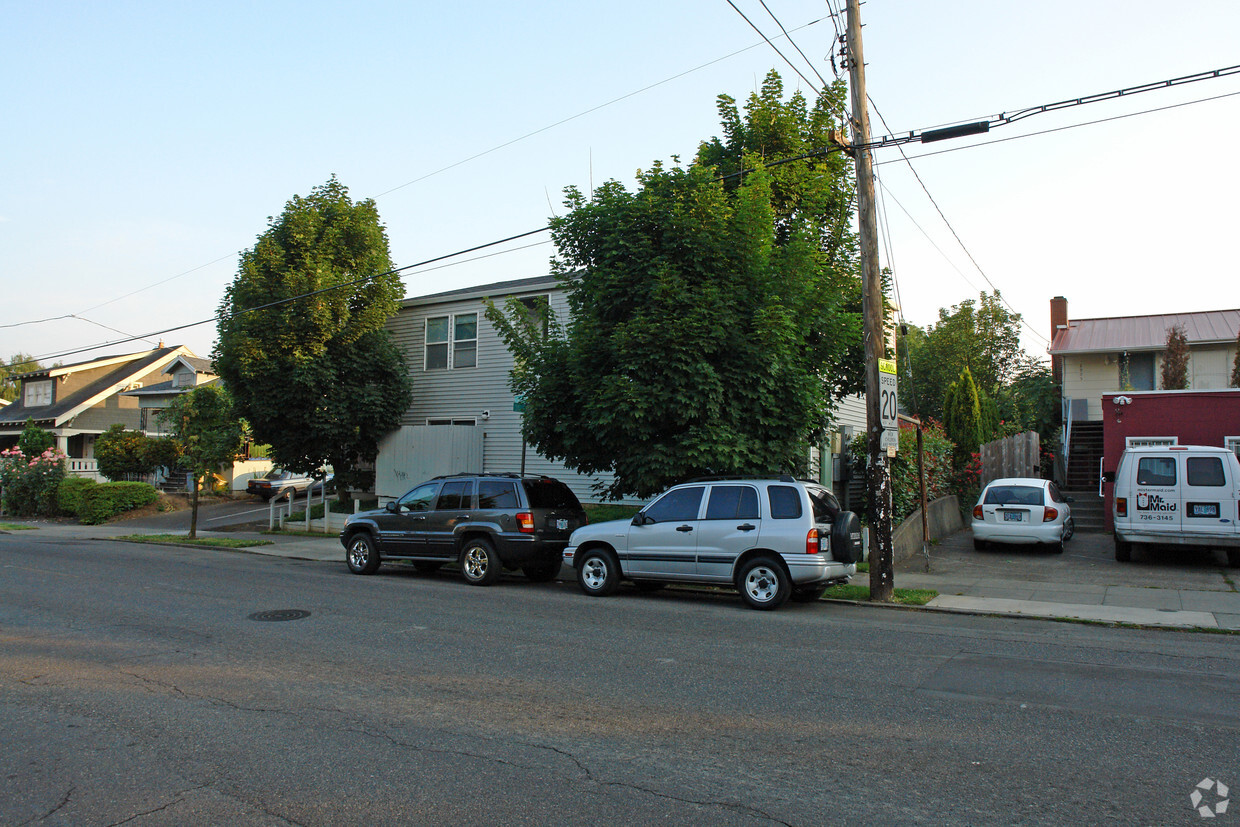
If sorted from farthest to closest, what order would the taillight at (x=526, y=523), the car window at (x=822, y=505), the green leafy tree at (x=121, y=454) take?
the green leafy tree at (x=121, y=454) < the taillight at (x=526, y=523) < the car window at (x=822, y=505)

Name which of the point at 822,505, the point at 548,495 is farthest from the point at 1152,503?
the point at 548,495

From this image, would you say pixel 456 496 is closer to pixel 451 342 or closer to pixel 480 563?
pixel 480 563

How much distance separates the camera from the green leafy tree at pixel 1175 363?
2411 centimetres

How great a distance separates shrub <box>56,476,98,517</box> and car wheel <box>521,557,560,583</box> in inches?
867

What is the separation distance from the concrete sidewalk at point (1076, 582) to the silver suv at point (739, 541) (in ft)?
5.83

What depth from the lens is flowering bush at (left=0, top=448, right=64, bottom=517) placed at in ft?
97.8

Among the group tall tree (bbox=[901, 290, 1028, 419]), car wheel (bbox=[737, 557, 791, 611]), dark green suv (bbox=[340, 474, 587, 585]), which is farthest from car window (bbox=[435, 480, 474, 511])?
tall tree (bbox=[901, 290, 1028, 419])

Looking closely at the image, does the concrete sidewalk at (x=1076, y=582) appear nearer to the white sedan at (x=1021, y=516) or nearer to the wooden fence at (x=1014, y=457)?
the white sedan at (x=1021, y=516)

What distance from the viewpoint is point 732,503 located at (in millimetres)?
11102

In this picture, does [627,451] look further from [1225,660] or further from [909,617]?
[1225,660]

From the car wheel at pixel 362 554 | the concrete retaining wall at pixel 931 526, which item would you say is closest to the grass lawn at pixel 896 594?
the concrete retaining wall at pixel 931 526

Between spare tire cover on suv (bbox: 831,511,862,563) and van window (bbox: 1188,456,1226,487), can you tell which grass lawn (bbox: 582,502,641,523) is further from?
van window (bbox: 1188,456,1226,487)

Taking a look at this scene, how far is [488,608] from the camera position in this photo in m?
10.8

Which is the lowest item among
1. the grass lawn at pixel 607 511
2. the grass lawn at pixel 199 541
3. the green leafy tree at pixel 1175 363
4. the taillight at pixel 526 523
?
the grass lawn at pixel 199 541
